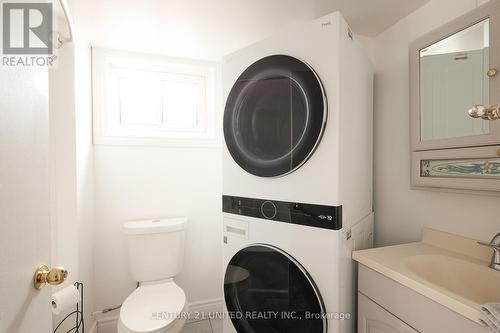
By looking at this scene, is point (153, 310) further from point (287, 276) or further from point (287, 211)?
point (287, 211)

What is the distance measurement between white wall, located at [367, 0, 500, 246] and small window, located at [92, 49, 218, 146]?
4.31 feet

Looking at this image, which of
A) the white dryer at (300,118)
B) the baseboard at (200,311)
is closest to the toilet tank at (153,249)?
the baseboard at (200,311)

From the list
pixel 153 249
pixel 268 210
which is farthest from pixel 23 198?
pixel 153 249

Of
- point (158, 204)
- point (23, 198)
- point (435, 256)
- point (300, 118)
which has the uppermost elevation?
point (300, 118)

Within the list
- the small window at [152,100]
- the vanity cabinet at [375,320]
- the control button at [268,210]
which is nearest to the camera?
the vanity cabinet at [375,320]

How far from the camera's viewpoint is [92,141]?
177 centimetres

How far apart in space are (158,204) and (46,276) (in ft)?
4.43

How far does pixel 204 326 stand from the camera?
6.36 ft

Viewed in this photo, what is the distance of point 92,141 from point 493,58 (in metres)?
2.35

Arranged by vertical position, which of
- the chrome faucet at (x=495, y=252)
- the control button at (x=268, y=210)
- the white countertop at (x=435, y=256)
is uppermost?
the control button at (x=268, y=210)

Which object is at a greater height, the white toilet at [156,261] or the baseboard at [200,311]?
the white toilet at [156,261]

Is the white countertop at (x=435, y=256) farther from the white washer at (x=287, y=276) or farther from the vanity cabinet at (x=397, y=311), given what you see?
the white washer at (x=287, y=276)

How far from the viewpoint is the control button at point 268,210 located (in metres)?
1.19

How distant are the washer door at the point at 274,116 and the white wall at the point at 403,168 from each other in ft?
2.61
